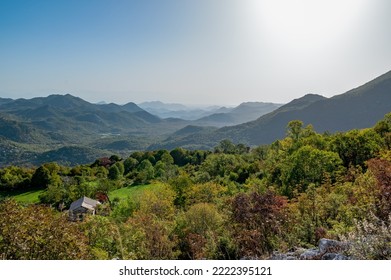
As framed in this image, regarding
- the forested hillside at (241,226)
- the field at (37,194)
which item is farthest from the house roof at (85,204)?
the forested hillside at (241,226)

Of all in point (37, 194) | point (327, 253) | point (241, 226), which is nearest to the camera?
point (327, 253)

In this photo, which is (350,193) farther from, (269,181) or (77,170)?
(77,170)

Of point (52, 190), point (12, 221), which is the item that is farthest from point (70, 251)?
point (52, 190)

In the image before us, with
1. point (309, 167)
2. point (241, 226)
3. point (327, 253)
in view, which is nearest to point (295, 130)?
point (309, 167)

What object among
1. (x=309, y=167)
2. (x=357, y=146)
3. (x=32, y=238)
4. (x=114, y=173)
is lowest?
(x=114, y=173)

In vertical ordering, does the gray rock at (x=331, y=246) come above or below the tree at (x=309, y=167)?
above

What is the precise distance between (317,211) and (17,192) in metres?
56.4

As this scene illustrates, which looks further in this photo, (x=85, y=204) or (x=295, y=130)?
(x=85, y=204)

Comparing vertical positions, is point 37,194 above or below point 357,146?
below

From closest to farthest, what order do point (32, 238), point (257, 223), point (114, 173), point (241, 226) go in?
point (32, 238), point (257, 223), point (241, 226), point (114, 173)

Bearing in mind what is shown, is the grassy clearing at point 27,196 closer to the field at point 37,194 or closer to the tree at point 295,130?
the field at point 37,194

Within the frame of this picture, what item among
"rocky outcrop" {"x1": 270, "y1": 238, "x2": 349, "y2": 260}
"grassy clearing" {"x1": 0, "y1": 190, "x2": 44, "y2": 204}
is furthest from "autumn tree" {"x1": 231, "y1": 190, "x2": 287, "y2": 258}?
"grassy clearing" {"x1": 0, "y1": 190, "x2": 44, "y2": 204}

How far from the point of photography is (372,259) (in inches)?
177

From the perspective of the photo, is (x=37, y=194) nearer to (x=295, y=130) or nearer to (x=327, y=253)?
(x=295, y=130)
